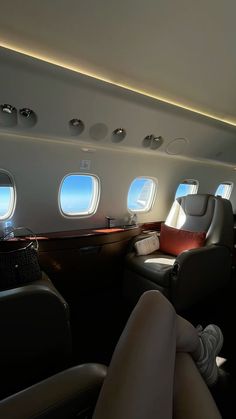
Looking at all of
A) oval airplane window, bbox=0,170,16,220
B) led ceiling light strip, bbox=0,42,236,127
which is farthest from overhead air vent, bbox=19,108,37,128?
oval airplane window, bbox=0,170,16,220

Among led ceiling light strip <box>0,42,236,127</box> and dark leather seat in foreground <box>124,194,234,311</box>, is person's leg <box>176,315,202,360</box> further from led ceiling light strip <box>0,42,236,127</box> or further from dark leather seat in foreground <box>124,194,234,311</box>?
led ceiling light strip <box>0,42,236,127</box>

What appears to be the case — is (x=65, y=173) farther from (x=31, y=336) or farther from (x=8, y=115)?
(x=31, y=336)

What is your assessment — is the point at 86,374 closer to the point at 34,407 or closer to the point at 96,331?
the point at 34,407

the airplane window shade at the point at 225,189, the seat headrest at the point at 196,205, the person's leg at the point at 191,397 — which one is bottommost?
the person's leg at the point at 191,397

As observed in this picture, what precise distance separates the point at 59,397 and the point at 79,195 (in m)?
2.37

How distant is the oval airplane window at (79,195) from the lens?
273cm

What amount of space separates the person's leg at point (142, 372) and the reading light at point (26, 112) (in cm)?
168

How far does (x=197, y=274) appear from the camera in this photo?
7.30 feet

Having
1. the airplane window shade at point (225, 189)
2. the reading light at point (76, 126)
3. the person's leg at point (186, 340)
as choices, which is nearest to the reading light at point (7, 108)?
the reading light at point (76, 126)

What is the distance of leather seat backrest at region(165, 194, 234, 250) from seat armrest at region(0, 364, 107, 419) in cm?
211

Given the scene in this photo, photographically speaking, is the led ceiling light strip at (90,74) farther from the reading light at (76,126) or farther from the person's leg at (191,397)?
the person's leg at (191,397)

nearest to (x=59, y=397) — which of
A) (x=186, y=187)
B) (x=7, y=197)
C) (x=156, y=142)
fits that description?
(x=7, y=197)

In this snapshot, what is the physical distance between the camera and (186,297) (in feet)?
7.07

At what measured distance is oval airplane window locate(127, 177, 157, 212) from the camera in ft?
10.9
